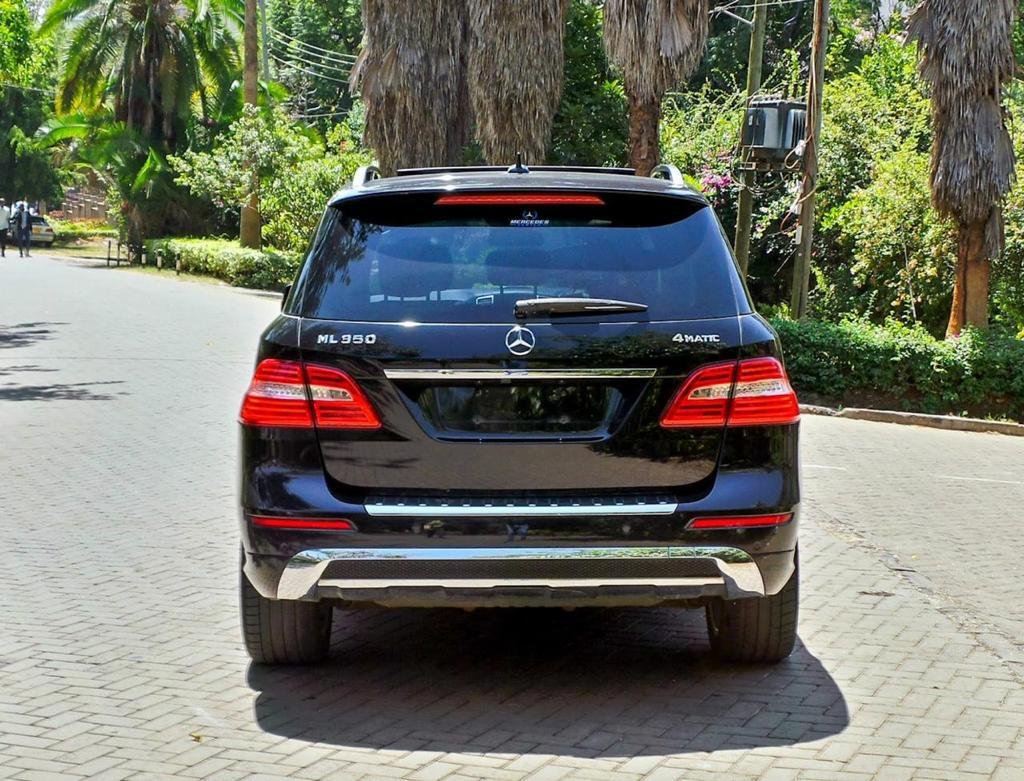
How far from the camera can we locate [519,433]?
4918 mm

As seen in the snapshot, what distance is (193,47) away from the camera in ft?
164

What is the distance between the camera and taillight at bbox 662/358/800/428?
4.96m

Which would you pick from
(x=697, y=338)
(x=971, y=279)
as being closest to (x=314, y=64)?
(x=971, y=279)

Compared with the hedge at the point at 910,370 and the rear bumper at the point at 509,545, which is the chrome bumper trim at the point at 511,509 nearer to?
the rear bumper at the point at 509,545

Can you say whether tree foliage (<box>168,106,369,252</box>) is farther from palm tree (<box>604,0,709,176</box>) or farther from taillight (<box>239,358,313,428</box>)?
taillight (<box>239,358,313,428</box>)

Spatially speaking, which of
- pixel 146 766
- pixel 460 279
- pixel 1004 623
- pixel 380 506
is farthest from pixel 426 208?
pixel 1004 623

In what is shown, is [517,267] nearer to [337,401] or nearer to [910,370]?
[337,401]

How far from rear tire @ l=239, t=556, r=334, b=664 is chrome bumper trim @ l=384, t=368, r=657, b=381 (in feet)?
3.25

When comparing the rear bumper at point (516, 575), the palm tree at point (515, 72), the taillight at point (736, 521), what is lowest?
the rear bumper at point (516, 575)

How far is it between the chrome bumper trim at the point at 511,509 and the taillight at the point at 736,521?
99 mm

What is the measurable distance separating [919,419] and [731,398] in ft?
41.2

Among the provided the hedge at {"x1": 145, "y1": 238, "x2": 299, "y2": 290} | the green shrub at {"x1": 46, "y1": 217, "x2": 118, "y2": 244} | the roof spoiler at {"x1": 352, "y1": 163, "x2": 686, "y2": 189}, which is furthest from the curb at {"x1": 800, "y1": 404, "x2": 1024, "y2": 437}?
the green shrub at {"x1": 46, "y1": 217, "x2": 118, "y2": 244}

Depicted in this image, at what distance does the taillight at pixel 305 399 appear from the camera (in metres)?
4.93

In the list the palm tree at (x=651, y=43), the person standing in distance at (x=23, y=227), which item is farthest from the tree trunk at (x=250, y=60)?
the palm tree at (x=651, y=43)
